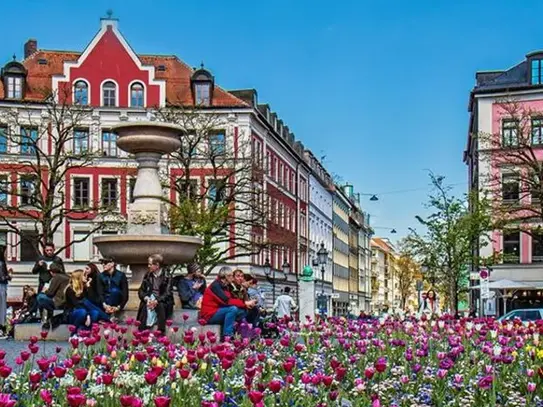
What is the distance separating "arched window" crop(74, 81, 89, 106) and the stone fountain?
43236 millimetres

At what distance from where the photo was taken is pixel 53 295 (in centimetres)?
1794

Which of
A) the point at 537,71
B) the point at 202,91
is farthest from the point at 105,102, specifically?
the point at 537,71

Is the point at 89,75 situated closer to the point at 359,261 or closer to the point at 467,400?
the point at 467,400

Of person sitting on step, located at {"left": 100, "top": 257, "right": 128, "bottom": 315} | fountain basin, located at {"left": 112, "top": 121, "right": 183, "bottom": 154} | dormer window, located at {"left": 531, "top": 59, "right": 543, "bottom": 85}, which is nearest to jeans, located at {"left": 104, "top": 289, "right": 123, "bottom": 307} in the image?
person sitting on step, located at {"left": 100, "top": 257, "right": 128, "bottom": 315}

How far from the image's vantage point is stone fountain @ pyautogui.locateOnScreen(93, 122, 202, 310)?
2014cm

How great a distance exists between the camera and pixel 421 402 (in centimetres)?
855

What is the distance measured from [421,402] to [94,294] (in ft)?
32.9

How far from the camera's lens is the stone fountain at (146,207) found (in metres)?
20.1

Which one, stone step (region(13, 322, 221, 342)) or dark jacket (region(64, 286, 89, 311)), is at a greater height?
dark jacket (region(64, 286, 89, 311))

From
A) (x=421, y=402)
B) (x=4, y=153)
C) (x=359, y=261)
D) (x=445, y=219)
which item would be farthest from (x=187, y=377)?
(x=359, y=261)

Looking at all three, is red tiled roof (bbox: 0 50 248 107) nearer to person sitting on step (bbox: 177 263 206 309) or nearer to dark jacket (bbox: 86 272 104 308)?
person sitting on step (bbox: 177 263 206 309)

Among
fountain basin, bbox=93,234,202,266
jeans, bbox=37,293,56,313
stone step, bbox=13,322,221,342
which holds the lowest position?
stone step, bbox=13,322,221,342

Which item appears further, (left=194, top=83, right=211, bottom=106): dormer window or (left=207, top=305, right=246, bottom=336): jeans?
(left=194, top=83, right=211, bottom=106): dormer window

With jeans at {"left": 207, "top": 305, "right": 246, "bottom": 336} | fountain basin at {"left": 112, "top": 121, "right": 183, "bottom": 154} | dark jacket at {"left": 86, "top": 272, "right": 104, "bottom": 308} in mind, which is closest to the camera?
jeans at {"left": 207, "top": 305, "right": 246, "bottom": 336}
